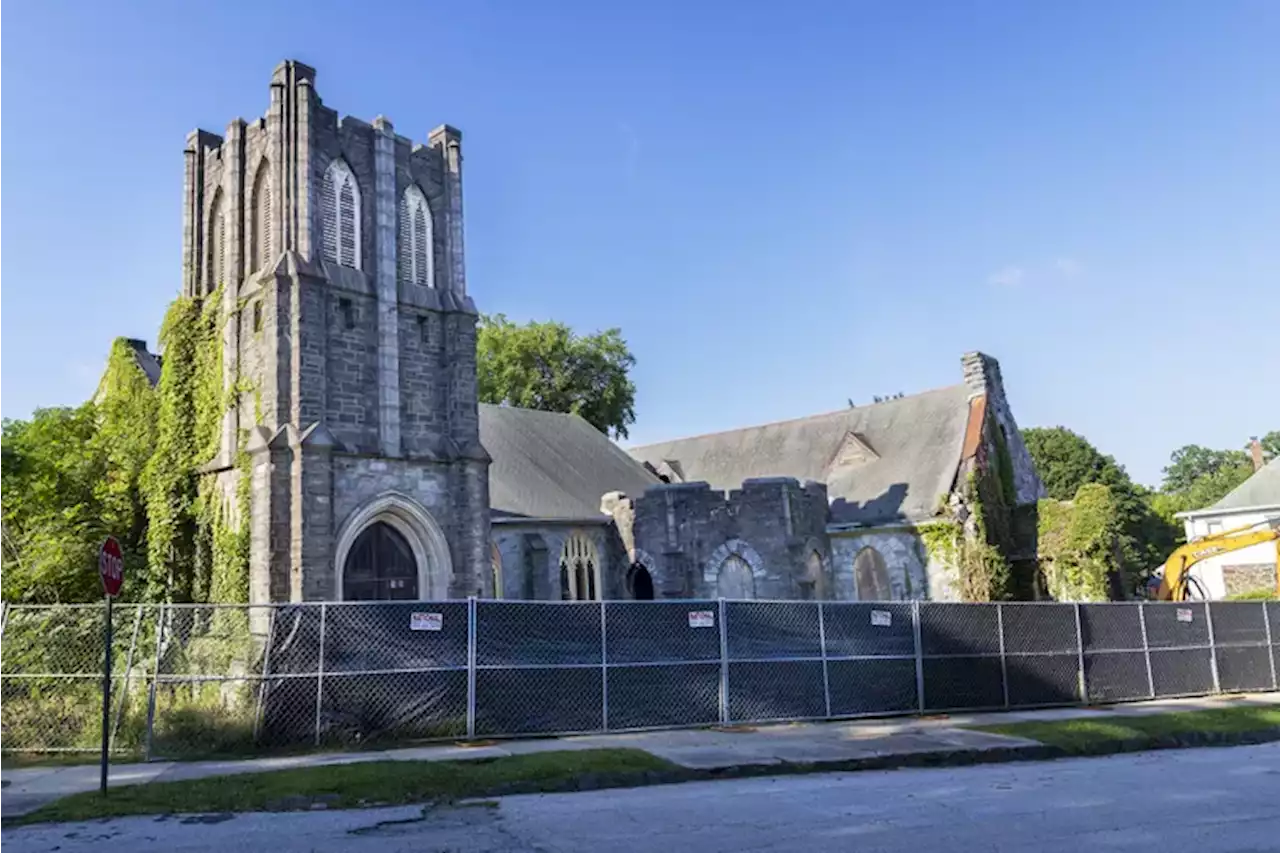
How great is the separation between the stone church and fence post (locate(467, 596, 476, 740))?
6421mm

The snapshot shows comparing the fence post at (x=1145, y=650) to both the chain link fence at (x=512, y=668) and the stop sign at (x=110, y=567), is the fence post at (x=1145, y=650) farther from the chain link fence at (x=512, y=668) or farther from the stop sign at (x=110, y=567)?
the stop sign at (x=110, y=567)

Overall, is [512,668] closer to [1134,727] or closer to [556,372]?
[1134,727]

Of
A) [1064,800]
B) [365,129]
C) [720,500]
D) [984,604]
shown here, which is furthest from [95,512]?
[1064,800]

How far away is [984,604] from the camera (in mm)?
18297

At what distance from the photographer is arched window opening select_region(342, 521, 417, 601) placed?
69.2 feet

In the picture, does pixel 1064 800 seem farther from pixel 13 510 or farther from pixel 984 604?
pixel 13 510

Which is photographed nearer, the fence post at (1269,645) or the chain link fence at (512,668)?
the chain link fence at (512,668)

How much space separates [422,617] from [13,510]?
1315 cm

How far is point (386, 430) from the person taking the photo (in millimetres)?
21688

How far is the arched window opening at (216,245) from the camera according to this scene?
76.8 feet

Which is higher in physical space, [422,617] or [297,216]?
[297,216]

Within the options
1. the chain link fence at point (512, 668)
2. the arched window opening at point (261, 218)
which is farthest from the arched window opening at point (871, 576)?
the arched window opening at point (261, 218)

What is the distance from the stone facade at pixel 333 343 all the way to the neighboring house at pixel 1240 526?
36.1 metres

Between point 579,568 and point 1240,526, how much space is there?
32.5 metres
